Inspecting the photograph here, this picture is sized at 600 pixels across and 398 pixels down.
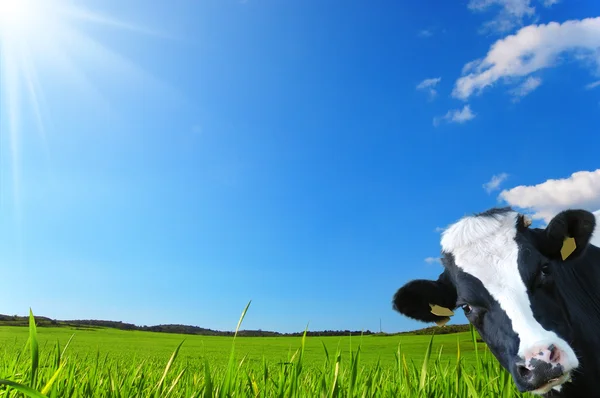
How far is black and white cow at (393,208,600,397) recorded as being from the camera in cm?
334

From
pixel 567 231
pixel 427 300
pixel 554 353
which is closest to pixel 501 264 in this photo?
pixel 567 231

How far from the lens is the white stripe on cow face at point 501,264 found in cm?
341

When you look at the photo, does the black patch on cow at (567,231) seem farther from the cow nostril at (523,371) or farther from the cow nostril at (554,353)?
the cow nostril at (523,371)

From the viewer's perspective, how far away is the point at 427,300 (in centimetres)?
490

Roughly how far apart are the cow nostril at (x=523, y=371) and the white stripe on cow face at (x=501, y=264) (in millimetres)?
78

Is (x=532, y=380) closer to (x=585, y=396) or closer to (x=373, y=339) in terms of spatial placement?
(x=585, y=396)

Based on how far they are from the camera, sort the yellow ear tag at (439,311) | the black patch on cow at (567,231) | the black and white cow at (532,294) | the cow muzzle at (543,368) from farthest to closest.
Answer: the yellow ear tag at (439,311) → the black patch on cow at (567,231) → the black and white cow at (532,294) → the cow muzzle at (543,368)

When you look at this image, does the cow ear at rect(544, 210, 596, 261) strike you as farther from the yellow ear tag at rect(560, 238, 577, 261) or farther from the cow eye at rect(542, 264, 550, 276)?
the cow eye at rect(542, 264, 550, 276)

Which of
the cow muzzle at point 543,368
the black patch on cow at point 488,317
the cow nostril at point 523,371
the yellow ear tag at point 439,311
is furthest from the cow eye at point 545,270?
the yellow ear tag at point 439,311

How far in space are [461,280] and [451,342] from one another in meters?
13.7

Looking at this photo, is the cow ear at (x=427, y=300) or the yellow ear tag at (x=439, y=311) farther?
the yellow ear tag at (x=439, y=311)

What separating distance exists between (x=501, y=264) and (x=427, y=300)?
119 centimetres

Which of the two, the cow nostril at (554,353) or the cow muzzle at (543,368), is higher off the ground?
the cow nostril at (554,353)

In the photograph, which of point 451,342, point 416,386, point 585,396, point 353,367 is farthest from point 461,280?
point 451,342
